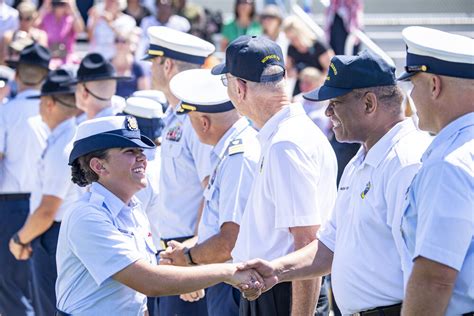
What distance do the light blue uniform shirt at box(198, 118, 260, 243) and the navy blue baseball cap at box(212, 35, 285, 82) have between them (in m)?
0.55

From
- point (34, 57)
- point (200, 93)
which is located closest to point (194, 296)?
point (200, 93)

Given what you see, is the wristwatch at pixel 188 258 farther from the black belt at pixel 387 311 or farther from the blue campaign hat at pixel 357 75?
the black belt at pixel 387 311

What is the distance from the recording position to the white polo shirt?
22.4 ft

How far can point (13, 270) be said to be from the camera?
806 cm

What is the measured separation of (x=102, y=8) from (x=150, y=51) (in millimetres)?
6537

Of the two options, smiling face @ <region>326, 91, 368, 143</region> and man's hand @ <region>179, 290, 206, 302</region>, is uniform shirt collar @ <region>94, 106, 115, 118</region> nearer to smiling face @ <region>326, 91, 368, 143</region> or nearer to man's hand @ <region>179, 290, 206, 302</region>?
man's hand @ <region>179, 290, 206, 302</region>

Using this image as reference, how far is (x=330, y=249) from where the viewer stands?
177 inches

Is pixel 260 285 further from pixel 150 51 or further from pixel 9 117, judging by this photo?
pixel 9 117

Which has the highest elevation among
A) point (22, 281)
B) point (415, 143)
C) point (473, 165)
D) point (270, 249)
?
point (473, 165)

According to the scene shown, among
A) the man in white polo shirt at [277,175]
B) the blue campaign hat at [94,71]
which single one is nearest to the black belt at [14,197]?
the blue campaign hat at [94,71]

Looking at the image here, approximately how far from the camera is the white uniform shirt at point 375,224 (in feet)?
12.9

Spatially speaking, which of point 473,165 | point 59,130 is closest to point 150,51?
point 59,130

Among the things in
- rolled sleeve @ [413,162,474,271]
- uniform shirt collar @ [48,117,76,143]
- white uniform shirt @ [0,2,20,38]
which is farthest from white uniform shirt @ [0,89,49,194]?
rolled sleeve @ [413,162,474,271]

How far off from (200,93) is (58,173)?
172cm
